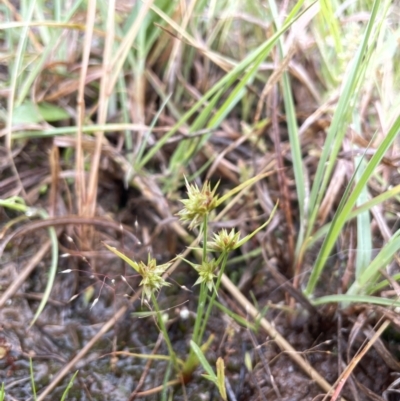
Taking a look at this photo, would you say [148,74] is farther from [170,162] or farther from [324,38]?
[324,38]

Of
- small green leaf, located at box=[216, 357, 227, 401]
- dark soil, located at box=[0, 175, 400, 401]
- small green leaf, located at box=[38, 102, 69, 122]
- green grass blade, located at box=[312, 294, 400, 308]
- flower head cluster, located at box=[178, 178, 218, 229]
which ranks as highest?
flower head cluster, located at box=[178, 178, 218, 229]

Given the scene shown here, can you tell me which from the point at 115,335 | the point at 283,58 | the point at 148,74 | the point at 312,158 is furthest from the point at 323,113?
the point at 115,335

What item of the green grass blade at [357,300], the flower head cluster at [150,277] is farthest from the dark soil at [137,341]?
the flower head cluster at [150,277]

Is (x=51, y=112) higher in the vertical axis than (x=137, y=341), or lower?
higher

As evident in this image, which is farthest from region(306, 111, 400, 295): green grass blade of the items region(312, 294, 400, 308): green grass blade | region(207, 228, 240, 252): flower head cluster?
region(207, 228, 240, 252): flower head cluster

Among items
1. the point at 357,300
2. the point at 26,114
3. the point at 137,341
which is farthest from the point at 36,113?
the point at 357,300

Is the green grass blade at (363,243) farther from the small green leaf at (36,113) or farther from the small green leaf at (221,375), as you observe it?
the small green leaf at (36,113)

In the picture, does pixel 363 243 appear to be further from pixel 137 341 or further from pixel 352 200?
pixel 137 341

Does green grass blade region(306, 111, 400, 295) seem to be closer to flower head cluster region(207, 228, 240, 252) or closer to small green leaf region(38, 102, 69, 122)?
flower head cluster region(207, 228, 240, 252)

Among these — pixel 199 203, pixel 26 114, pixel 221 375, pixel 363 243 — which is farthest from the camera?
pixel 26 114

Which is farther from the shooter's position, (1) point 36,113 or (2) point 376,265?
(1) point 36,113

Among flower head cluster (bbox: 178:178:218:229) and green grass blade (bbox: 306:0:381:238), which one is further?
green grass blade (bbox: 306:0:381:238)
